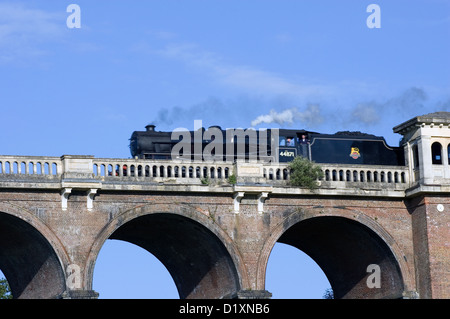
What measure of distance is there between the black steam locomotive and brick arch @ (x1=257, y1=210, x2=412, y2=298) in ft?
11.3

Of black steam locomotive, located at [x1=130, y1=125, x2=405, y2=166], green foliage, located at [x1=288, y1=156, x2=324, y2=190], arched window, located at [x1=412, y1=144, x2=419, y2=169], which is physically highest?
black steam locomotive, located at [x1=130, y1=125, x2=405, y2=166]

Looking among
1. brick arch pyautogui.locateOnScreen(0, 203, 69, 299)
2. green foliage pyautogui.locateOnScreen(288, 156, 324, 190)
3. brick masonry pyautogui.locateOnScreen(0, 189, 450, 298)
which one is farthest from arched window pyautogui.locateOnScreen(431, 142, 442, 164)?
brick arch pyautogui.locateOnScreen(0, 203, 69, 299)

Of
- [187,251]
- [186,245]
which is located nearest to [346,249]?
[187,251]

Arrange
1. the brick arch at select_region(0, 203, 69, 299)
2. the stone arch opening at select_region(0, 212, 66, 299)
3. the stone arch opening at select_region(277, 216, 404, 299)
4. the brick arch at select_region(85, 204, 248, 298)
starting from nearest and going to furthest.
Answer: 1. the brick arch at select_region(0, 203, 69, 299)
2. the stone arch opening at select_region(0, 212, 66, 299)
3. the brick arch at select_region(85, 204, 248, 298)
4. the stone arch opening at select_region(277, 216, 404, 299)

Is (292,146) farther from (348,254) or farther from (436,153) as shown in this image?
(436,153)

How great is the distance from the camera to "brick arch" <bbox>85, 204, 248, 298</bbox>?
5141cm

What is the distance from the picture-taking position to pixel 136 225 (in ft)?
179

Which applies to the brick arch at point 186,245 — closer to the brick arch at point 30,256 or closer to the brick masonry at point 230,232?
the brick masonry at point 230,232

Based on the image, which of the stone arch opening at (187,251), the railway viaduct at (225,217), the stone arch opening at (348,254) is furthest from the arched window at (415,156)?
the stone arch opening at (187,251)

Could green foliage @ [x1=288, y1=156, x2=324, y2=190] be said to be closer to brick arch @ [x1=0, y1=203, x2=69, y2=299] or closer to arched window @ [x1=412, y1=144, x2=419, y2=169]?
arched window @ [x1=412, y1=144, x2=419, y2=169]

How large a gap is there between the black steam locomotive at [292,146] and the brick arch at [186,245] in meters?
Result: 3.77

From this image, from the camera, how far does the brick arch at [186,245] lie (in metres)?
51.4
